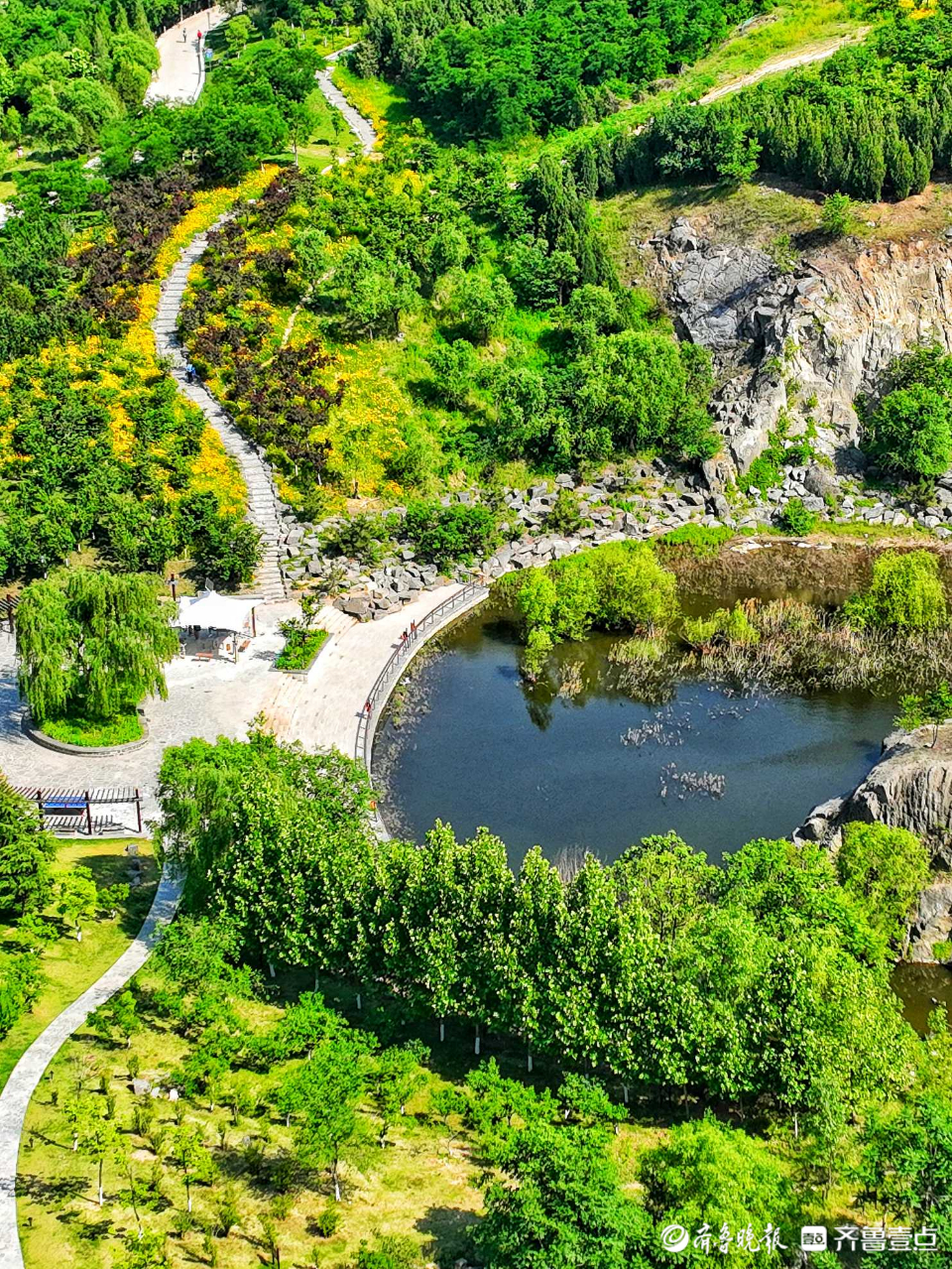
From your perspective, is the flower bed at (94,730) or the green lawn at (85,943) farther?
the flower bed at (94,730)

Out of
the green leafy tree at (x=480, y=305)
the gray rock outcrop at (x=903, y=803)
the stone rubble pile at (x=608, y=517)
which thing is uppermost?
the green leafy tree at (x=480, y=305)

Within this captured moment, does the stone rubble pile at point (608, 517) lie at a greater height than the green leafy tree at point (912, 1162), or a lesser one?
greater

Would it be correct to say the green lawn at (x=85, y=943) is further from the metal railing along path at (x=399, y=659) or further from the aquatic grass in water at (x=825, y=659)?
the aquatic grass in water at (x=825, y=659)

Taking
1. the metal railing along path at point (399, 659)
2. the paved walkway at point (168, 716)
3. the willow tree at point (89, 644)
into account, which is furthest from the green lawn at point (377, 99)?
the willow tree at point (89, 644)

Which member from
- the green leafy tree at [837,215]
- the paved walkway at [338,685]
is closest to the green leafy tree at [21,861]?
the paved walkway at [338,685]

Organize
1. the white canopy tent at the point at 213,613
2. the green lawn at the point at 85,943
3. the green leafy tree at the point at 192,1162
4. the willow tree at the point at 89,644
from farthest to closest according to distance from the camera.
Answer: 1. the white canopy tent at the point at 213,613
2. the willow tree at the point at 89,644
3. the green lawn at the point at 85,943
4. the green leafy tree at the point at 192,1162

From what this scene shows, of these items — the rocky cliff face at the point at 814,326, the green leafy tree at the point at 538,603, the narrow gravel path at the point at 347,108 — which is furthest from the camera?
the narrow gravel path at the point at 347,108

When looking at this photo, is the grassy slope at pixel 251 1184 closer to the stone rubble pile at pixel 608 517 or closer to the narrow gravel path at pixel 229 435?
the narrow gravel path at pixel 229 435
